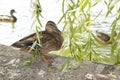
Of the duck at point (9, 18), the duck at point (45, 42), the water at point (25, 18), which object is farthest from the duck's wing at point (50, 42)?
the duck at point (9, 18)

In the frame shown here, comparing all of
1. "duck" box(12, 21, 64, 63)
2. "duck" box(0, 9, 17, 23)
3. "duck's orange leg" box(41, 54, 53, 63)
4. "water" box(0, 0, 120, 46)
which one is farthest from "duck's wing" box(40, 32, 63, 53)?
"duck" box(0, 9, 17, 23)

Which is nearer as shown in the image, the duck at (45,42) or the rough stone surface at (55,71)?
the rough stone surface at (55,71)

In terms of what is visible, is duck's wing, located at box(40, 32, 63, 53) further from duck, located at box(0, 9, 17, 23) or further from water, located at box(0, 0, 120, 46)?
duck, located at box(0, 9, 17, 23)

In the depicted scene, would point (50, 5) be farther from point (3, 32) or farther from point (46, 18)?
point (3, 32)

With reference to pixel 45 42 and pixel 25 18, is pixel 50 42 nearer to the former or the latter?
pixel 45 42

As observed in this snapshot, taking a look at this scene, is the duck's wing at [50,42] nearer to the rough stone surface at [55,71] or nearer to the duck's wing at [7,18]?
the rough stone surface at [55,71]

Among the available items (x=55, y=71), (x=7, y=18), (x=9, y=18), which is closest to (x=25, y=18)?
(x=9, y=18)

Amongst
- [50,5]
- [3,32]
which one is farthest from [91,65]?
[50,5]

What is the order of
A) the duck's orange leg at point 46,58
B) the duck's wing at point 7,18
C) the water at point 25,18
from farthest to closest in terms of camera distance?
the duck's wing at point 7,18, the water at point 25,18, the duck's orange leg at point 46,58
